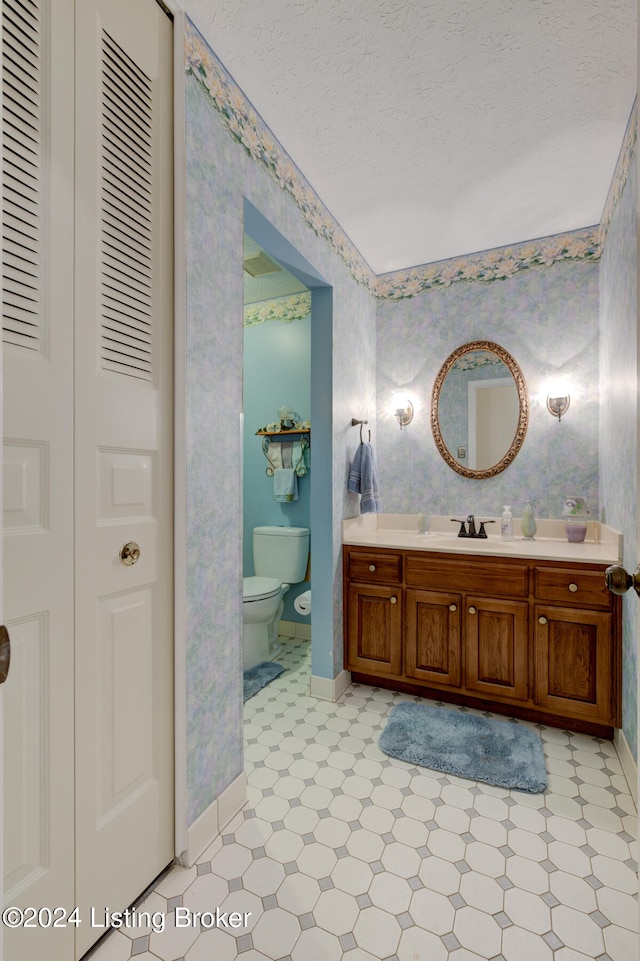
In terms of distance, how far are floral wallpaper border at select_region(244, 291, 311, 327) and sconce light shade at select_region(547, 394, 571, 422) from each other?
1.74m

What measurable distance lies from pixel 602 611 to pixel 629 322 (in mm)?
1209

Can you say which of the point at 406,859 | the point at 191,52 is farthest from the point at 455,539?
the point at 191,52

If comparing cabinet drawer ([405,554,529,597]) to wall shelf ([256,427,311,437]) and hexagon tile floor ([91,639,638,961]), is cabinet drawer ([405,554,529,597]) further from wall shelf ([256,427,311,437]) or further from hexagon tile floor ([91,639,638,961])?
wall shelf ([256,427,311,437])

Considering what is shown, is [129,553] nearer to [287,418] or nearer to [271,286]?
[287,418]

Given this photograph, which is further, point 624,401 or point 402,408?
point 402,408

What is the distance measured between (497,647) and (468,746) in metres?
0.47

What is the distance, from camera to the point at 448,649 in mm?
2365

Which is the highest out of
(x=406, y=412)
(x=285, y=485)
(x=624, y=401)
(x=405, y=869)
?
(x=406, y=412)

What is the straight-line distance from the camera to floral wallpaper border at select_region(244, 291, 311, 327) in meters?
3.41

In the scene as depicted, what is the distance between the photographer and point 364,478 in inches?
106

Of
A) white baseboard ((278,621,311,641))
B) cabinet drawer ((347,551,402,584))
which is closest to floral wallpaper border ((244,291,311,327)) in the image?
cabinet drawer ((347,551,402,584))

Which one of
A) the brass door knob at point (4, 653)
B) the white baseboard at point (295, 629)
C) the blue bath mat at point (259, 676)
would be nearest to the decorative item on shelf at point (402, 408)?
the white baseboard at point (295, 629)

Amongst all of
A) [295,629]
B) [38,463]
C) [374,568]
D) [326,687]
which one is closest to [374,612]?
[374,568]

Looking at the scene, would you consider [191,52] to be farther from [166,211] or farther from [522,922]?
[522,922]
